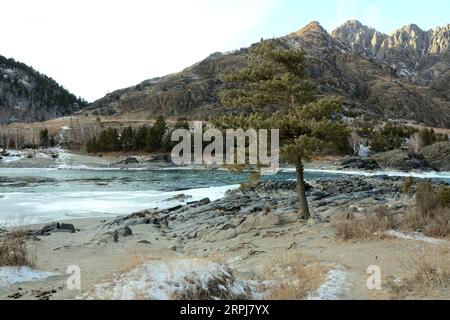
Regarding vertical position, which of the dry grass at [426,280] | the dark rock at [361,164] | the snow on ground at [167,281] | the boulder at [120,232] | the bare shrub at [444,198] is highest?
the bare shrub at [444,198]

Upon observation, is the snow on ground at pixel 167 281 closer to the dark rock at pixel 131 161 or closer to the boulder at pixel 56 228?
the boulder at pixel 56 228

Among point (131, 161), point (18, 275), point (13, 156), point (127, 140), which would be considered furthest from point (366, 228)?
point (13, 156)

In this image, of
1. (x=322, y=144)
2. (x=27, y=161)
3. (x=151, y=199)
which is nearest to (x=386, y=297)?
(x=322, y=144)

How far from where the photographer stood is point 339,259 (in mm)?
11789

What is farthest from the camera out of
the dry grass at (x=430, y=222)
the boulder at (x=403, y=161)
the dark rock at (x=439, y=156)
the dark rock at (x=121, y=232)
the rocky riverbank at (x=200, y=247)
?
the dark rock at (x=439, y=156)

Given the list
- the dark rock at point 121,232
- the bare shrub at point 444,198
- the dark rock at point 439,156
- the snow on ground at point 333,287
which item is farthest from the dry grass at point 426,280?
the dark rock at point 439,156

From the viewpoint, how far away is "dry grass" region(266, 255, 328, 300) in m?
8.03

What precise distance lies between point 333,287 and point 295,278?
1.04 metres

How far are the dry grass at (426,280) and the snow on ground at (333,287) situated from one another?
37.4 inches

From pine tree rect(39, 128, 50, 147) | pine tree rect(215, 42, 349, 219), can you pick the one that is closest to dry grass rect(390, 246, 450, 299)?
pine tree rect(215, 42, 349, 219)

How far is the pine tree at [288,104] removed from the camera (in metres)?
18.2

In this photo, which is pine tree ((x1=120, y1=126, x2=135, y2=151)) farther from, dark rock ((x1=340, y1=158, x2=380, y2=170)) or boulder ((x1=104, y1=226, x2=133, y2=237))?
boulder ((x1=104, y1=226, x2=133, y2=237))

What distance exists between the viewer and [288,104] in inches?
782
